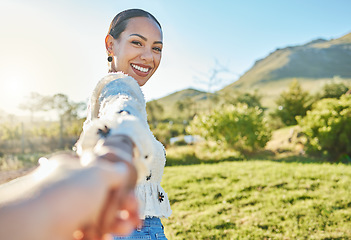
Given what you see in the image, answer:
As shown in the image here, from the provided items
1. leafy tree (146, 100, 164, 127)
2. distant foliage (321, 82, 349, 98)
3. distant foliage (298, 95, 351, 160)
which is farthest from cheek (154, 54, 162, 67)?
leafy tree (146, 100, 164, 127)

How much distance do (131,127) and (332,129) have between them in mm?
13238

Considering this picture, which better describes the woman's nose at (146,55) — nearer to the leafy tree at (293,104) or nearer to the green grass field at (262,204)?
the green grass field at (262,204)

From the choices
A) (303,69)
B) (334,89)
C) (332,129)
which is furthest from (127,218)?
(303,69)

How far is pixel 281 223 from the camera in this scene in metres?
5.38

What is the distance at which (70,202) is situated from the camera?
0.44 meters

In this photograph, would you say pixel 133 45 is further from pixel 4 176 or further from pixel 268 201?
pixel 4 176

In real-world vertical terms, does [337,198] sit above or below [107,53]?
below

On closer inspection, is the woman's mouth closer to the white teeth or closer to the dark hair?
the white teeth

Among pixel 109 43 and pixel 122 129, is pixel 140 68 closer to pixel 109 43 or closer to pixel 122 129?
pixel 109 43

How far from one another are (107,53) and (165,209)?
108cm

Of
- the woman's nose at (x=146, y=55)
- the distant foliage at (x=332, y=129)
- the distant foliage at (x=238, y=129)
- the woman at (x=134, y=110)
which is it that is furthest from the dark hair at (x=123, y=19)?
the distant foliage at (x=238, y=129)

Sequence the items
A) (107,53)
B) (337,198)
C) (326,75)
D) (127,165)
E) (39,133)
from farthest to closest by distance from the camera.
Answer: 1. (326,75)
2. (39,133)
3. (337,198)
4. (107,53)
5. (127,165)

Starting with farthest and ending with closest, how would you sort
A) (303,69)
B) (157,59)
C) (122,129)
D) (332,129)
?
1. (303,69)
2. (332,129)
3. (157,59)
4. (122,129)

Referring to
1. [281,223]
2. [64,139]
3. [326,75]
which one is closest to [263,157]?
[281,223]
